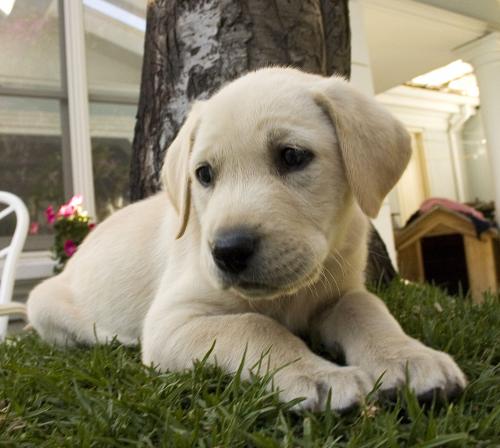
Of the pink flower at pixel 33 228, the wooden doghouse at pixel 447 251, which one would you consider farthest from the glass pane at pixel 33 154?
the wooden doghouse at pixel 447 251

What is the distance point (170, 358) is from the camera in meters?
1.89

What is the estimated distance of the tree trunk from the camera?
3152 mm

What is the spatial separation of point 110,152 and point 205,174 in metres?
4.47

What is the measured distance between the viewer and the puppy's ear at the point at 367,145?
1883 millimetres

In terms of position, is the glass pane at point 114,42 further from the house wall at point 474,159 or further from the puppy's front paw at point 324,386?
the house wall at point 474,159

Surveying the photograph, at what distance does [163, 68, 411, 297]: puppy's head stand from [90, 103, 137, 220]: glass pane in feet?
14.2

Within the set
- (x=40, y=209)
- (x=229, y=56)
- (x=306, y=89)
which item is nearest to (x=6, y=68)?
(x=40, y=209)

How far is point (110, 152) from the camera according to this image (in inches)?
248

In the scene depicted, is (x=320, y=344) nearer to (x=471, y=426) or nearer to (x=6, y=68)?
(x=471, y=426)

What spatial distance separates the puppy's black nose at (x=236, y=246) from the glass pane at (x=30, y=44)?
5035 millimetres

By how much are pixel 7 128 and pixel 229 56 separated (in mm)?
3566

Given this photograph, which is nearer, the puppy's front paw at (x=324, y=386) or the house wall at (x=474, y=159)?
the puppy's front paw at (x=324, y=386)

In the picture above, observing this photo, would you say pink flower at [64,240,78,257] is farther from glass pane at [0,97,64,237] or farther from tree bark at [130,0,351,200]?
tree bark at [130,0,351,200]

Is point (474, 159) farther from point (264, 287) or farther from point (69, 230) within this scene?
point (264, 287)
